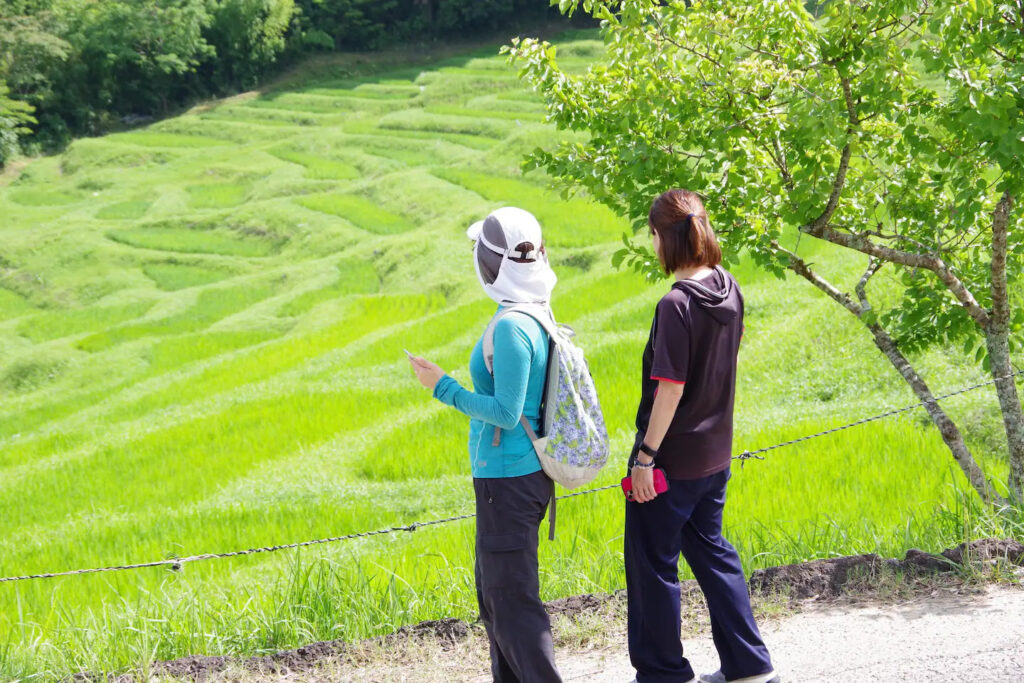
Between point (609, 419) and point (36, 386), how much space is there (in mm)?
10968

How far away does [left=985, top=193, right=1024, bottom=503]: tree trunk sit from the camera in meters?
4.43

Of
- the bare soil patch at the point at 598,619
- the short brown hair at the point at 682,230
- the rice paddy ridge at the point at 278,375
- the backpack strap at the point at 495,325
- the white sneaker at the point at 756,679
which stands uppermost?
the short brown hair at the point at 682,230

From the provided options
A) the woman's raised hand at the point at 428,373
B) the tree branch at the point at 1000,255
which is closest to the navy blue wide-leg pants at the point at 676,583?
the woman's raised hand at the point at 428,373

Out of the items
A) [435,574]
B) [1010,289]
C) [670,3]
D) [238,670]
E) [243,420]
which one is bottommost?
[243,420]

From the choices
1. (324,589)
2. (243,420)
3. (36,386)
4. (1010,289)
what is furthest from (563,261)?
(324,589)

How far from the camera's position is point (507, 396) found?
9.56ft

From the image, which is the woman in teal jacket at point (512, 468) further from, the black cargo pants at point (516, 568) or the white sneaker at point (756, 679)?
the white sneaker at point (756, 679)

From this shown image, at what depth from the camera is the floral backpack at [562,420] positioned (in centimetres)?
300

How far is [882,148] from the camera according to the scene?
4930 mm

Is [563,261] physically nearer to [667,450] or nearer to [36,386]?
[36,386]

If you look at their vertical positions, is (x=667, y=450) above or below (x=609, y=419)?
above

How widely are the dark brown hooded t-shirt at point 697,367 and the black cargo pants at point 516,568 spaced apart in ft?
1.41

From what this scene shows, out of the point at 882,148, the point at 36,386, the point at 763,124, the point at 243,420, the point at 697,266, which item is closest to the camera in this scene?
the point at 697,266

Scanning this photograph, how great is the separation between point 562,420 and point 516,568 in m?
0.47
